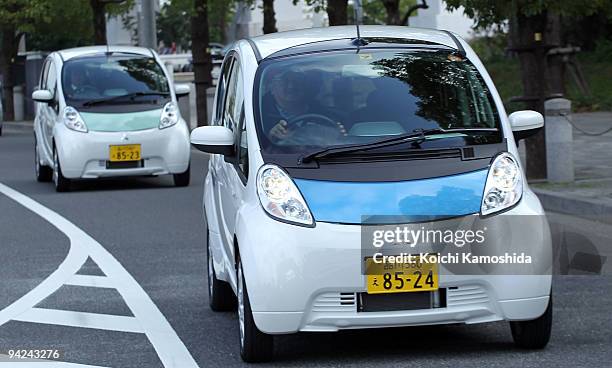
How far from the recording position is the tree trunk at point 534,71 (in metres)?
17.5

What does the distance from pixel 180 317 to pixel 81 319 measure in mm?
609

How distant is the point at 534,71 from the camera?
17719 mm

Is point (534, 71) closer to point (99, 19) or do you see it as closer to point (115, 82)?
point (115, 82)

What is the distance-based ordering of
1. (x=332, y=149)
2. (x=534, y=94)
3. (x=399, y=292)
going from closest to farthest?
(x=399, y=292) < (x=332, y=149) < (x=534, y=94)

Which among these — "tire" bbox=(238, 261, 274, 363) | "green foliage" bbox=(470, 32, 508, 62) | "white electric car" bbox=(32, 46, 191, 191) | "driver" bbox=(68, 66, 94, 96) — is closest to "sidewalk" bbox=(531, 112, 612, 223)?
"white electric car" bbox=(32, 46, 191, 191)

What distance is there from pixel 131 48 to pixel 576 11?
6.71m

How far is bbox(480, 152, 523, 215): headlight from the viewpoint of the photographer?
745 centimetres

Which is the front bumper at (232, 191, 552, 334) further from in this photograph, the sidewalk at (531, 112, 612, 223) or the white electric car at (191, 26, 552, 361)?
the sidewalk at (531, 112, 612, 223)

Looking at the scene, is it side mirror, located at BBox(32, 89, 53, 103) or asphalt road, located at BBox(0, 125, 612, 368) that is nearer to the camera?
asphalt road, located at BBox(0, 125, 612, 368)

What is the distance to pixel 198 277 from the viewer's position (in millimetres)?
11148

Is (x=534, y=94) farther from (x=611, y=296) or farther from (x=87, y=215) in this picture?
(x=611, y=296)

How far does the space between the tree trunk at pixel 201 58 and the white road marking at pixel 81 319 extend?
21531 millimetres

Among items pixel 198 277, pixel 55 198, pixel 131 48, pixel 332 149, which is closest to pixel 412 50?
pixel 332 149

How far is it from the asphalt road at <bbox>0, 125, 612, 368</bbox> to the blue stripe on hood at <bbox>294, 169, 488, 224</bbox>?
75cm
